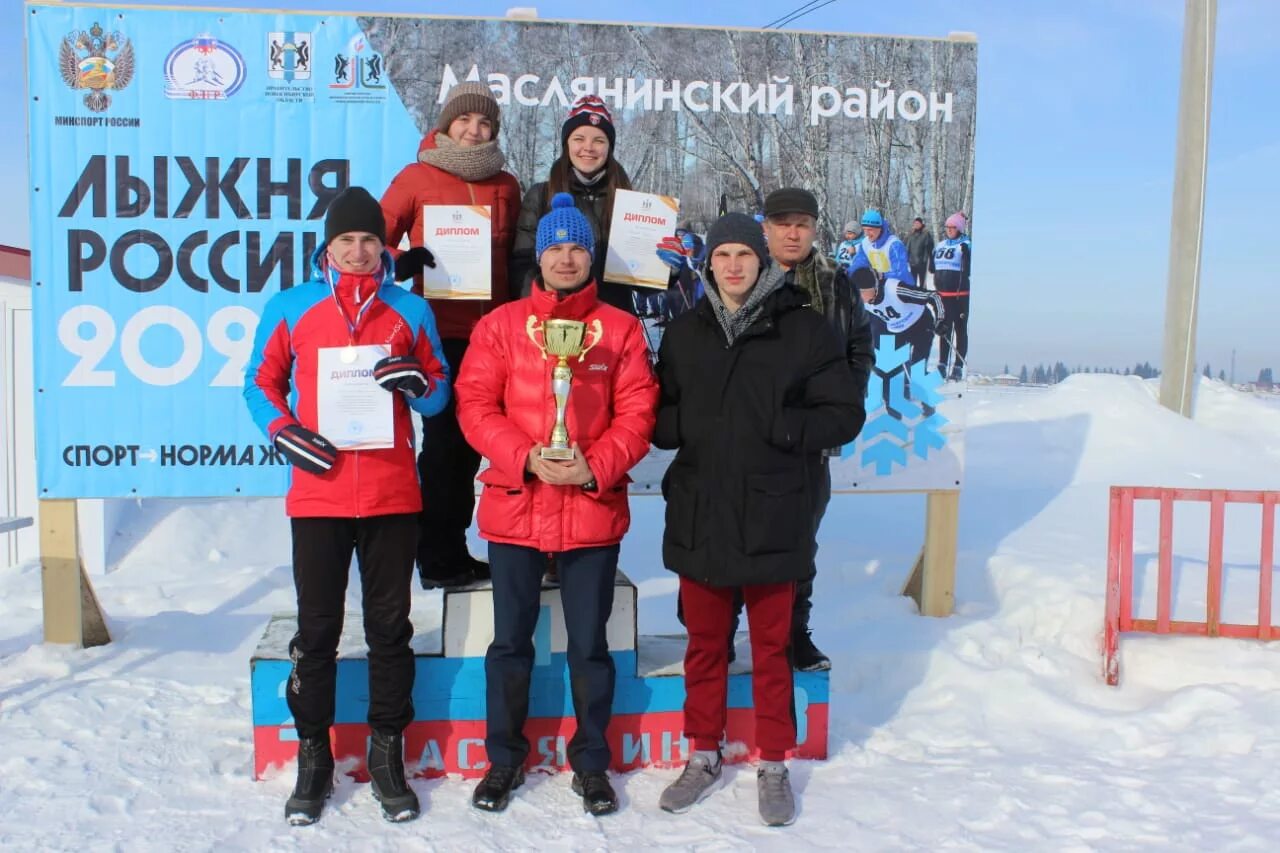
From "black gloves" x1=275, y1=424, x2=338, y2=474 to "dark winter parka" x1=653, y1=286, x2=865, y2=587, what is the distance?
1047mm

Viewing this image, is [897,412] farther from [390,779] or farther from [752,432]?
[390,779]

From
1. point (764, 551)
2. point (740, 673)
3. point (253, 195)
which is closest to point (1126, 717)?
point (740, 673)

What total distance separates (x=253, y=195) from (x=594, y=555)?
9.52 ft

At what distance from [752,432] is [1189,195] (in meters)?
9.49

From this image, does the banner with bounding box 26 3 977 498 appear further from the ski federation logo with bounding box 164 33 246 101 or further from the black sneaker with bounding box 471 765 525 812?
the black sneaker with bounding box 471 765 525 812

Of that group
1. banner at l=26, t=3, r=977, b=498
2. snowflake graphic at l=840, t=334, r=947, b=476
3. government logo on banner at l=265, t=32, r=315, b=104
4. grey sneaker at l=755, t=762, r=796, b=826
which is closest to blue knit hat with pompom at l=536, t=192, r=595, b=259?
grey sneaker at l=755, t=762, r=796, b=826

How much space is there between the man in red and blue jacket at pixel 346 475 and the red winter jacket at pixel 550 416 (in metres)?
0.21

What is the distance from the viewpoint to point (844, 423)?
311 centimetres

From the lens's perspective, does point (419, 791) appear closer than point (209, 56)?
Yes

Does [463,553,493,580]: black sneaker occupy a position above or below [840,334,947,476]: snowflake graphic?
below

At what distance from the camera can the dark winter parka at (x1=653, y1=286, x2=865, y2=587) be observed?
309cm

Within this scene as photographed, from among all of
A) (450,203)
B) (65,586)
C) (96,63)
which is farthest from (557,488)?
(96,63)

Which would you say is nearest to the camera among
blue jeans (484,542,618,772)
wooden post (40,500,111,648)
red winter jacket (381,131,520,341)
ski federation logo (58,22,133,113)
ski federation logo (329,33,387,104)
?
blue jeans (484,542,618,772)

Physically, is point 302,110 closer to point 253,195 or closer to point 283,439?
point 253,195
